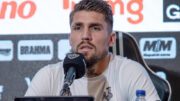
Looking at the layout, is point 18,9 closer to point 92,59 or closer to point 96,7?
point 96,7

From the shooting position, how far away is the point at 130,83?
164 centimetres

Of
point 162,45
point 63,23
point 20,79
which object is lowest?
point 20,79

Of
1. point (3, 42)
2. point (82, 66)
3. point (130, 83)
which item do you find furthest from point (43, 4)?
point (82, 66)

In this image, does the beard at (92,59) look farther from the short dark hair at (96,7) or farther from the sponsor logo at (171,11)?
the sponsor logo at (171,11)

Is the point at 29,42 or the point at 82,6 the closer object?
the point at 82,6

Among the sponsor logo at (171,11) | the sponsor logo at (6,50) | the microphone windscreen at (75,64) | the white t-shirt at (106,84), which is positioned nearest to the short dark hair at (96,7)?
the white t-shirt at (106,84)

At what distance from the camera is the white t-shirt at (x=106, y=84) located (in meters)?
1.62

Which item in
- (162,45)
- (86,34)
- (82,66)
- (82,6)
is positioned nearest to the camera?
(82,66)

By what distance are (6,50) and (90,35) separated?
1.24 m

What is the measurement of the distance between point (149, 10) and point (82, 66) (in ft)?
4.79

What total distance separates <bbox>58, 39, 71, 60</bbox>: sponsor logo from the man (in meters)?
0.85

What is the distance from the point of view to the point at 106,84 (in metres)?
1.67

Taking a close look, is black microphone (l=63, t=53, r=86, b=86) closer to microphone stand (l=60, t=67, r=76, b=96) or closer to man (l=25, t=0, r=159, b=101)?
microphone stand (l=60, t=67, r=76, b=96)

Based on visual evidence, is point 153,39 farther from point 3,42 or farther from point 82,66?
point 82,66
